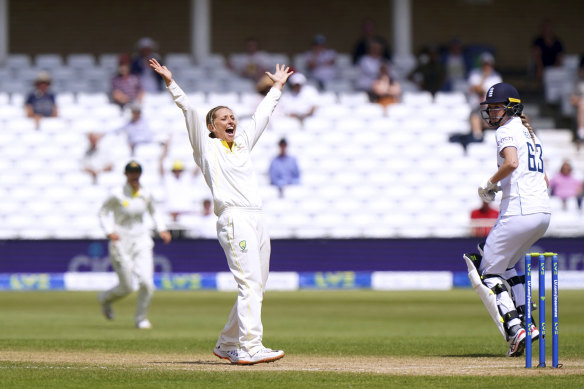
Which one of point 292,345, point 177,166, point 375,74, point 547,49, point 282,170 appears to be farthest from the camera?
point 547,49

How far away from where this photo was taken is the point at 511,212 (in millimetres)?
7688

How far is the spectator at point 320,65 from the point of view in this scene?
21.7m

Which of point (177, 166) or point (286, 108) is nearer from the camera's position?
point (177, 166)

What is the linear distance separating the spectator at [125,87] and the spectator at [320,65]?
3.38m

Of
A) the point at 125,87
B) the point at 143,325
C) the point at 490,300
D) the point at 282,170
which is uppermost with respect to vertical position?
the point at 125,87

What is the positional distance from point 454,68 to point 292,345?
13.7 metres

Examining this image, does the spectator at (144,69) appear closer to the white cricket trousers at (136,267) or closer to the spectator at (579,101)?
the spectator at (579,101)

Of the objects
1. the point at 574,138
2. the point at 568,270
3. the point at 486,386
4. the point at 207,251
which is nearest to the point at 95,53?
Result: the point at 207,251

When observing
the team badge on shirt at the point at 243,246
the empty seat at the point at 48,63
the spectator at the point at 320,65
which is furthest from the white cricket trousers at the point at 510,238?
the empty seat at the point at 48,63

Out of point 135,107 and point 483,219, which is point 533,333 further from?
point 135,107

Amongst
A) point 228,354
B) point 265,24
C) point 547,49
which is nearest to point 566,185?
point 547,49

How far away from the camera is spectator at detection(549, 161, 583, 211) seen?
725 inches

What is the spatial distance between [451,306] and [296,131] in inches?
258

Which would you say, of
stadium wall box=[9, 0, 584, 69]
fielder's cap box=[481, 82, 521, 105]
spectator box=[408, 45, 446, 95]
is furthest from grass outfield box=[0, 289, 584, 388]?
stadium wall box=[9, 0, 584, 69]
